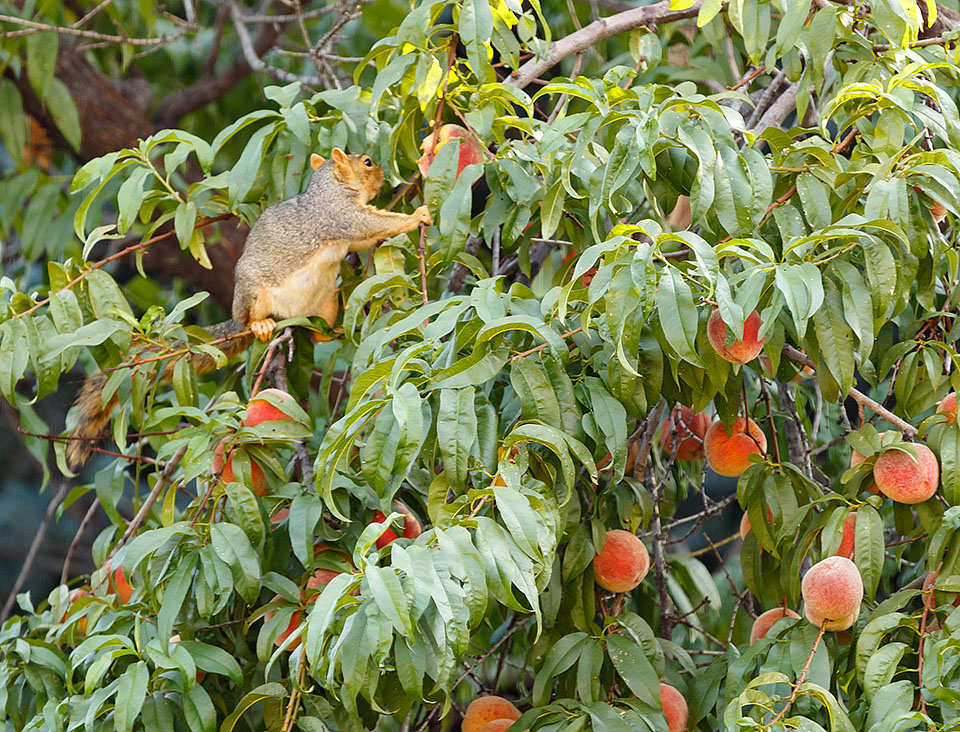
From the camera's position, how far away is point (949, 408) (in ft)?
5.24

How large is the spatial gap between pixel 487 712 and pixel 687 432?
71 centimetres

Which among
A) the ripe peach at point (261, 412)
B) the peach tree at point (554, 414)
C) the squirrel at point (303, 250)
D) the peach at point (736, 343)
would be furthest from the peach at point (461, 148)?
the peach at point (736, 343)

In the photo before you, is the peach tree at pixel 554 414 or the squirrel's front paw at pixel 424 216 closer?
the peach tree at pixel 554 414

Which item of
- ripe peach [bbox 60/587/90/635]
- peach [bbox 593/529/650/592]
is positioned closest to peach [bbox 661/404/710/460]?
peach [bbox 593/529/650/592]

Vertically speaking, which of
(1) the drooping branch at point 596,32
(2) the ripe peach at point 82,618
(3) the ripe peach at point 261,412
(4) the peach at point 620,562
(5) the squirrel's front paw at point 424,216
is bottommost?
(2) the ripe peach at point 82,618

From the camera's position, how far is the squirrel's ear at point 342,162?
205 centimetres

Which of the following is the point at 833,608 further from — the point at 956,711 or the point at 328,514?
the point at 328,514

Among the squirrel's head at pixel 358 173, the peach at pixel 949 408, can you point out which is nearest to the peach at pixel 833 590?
the peach at pixel 949 408

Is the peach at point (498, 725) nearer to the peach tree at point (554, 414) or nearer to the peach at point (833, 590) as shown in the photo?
the peach tree at point (554, 414)

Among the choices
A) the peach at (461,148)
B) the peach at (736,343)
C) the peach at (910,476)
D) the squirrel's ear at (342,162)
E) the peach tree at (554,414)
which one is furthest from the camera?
the squirrel's ear at (342,162)

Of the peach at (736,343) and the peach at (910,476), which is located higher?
the peach at (736,343)

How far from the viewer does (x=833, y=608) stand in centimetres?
147

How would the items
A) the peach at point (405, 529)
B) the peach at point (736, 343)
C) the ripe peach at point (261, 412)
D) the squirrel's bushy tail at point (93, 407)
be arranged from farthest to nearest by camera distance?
1. the squirrel's bushy tail at point (93, 407)
2. the ripe peach at point (261, 412)
3. the peach at point (405, 529)
4. the peach at point (736, 343)

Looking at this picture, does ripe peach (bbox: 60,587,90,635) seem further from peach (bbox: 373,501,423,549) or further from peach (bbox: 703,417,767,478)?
peach (bbox: 703,417,767,478)
